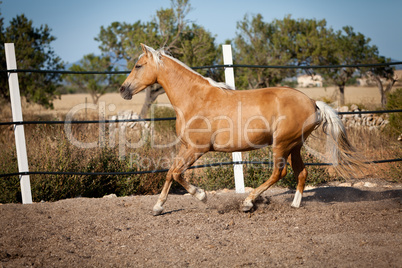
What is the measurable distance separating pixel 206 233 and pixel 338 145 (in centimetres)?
201

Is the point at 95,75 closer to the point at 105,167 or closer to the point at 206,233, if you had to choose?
the point at 105,167

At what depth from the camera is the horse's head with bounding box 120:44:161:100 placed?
4.62 m

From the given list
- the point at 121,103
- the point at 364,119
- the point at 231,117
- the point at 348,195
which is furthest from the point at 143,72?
the point at 121,103

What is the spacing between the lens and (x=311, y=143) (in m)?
8.66

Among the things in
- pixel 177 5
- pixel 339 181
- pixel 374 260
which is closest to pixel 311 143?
pixel 339 181

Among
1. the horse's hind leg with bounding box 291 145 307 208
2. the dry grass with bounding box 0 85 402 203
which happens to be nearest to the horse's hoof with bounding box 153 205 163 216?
the horse's hind leg with bounding box 291 145 307 208

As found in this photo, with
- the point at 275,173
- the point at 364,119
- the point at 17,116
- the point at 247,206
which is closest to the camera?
the point at 247,206

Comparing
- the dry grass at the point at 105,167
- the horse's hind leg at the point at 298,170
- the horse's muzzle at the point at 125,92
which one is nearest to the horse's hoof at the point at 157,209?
the horse's muzzle at the point at 125,92

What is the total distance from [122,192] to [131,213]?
→ 180 centimetres

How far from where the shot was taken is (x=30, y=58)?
56.7ft

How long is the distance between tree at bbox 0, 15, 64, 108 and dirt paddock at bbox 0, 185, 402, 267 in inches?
541

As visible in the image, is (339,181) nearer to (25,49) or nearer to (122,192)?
(122,192)

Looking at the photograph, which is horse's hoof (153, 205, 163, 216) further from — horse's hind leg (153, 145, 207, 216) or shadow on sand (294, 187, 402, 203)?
shadow on sand (294, 187, 402, 203)

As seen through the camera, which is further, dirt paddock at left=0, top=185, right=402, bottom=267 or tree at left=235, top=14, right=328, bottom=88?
tree at left=235, top=14, right=328, bottom=88
